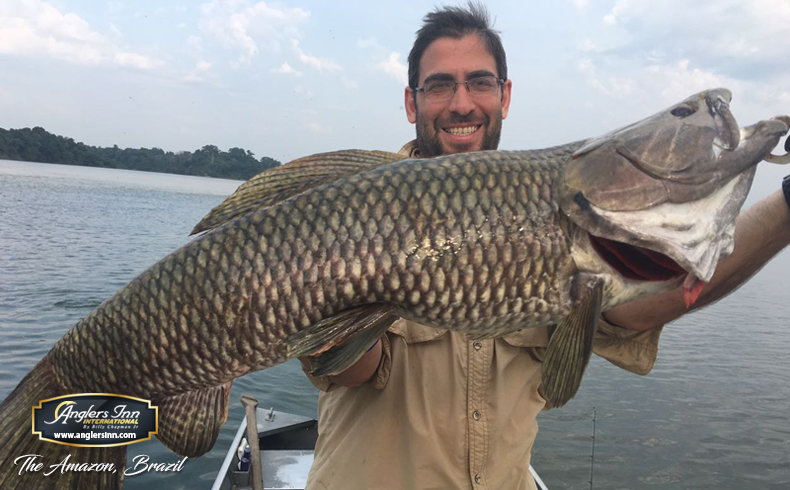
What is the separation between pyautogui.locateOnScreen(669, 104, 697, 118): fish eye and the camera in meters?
1.94

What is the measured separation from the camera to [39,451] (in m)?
2.11

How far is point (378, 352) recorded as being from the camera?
2.48 metres

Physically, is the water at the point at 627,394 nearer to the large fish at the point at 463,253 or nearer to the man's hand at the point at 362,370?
the man's hand at the point at 362,370

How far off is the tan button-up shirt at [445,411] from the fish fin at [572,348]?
27.1 inches

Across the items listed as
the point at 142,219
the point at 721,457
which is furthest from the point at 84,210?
the point at 721,457

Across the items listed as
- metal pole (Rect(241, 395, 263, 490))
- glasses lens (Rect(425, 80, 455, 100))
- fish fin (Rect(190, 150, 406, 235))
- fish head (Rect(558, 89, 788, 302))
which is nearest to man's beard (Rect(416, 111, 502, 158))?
glasses lens (Rect(425, 80, 455, 100))

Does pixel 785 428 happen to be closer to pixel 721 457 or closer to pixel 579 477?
pixel 721 457

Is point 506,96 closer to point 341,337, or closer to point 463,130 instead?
point 463,130

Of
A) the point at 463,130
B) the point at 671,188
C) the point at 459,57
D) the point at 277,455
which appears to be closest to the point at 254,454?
the point at 277,455

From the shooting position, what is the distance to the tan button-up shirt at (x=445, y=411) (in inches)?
99.9

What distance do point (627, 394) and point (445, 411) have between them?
12702mm

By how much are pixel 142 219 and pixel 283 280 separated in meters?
36.9

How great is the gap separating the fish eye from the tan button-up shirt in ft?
3.56

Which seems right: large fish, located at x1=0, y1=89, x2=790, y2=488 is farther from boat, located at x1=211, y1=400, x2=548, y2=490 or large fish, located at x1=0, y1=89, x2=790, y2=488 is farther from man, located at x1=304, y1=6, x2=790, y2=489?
boat, located at x1=211, y1=400, x2=548, y2=490
